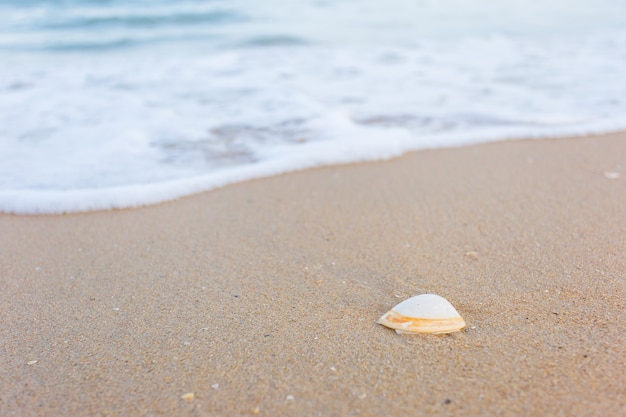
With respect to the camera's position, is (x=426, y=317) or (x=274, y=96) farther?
(x=274, y=96)

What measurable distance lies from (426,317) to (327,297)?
0.36 meters

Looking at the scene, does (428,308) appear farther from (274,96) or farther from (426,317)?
(274,96)

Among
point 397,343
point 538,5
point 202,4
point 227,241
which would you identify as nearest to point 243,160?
point 227,241

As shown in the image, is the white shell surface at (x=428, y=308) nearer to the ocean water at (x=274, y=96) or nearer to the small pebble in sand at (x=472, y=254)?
the small pebble in sand at (x=472, y=254)

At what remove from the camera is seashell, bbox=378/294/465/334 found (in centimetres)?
153

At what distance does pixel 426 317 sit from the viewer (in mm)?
1538

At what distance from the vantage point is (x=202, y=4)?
11.5 m

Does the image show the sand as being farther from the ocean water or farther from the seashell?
the ocean water

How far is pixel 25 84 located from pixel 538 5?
26.8 ft

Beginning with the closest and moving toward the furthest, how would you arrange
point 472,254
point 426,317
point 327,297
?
point 426,317, point 327,297, point 472,254

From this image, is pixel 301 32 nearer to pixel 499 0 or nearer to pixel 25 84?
pixel 25 84

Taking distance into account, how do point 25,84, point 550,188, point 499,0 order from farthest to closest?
1. point 499,0
2. point 25,84
3. point 550,188

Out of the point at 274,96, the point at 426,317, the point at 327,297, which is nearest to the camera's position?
the point at 426,317

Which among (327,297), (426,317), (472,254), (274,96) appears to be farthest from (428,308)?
(274,96)
